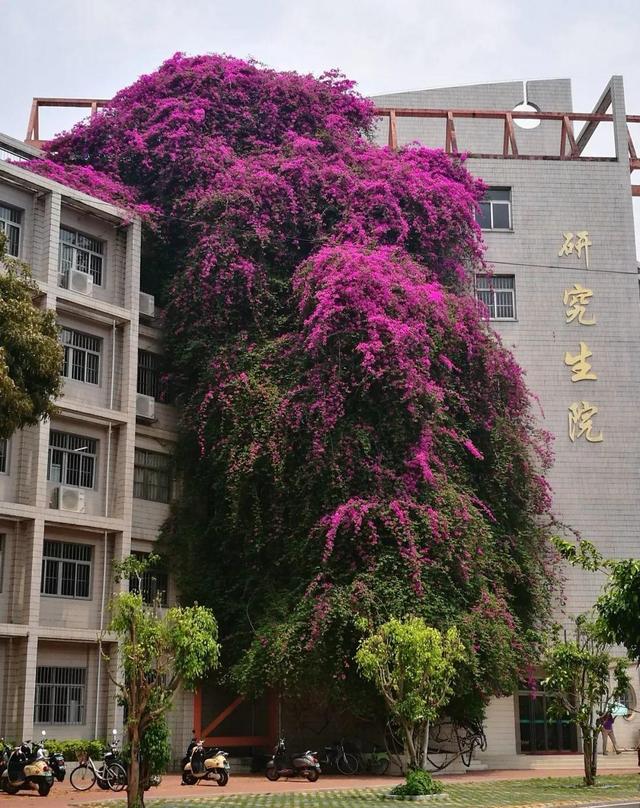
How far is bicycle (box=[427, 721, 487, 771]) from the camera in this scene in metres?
24.4

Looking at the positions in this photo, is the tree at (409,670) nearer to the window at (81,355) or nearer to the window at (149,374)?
the window at (81,355)

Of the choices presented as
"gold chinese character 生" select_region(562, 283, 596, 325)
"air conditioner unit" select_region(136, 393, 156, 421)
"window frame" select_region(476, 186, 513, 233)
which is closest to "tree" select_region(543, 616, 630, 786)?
"air conditioner unit" select_region(136, 393, 156, 421)

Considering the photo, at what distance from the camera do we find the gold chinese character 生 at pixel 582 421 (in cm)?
2798

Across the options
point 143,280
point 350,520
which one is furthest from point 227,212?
point 350,520

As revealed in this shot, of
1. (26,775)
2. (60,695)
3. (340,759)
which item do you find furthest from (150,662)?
(340,759)

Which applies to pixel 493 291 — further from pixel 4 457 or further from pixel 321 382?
pixel 4 457

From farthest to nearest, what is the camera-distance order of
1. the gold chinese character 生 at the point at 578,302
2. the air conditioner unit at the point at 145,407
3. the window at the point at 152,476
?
the gold chinese character 生 at the point at 578,302 → the window at the point at 152,476 → the air conditioner unit at the point at 145,407

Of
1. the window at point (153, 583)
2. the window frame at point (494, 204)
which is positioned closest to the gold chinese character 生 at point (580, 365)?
the window frame at point (494, 204)

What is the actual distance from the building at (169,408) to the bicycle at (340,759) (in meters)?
2.53

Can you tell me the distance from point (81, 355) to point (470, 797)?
12642 millimetres

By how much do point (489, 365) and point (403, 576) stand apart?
581cm

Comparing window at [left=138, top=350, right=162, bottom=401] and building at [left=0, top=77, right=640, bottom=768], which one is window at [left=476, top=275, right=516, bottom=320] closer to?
building at [left=0, top=77, right=640, bottom=768]

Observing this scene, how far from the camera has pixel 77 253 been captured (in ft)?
81.4

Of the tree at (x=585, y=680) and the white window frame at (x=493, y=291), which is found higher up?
the white window frame at (x=493, y=291)
